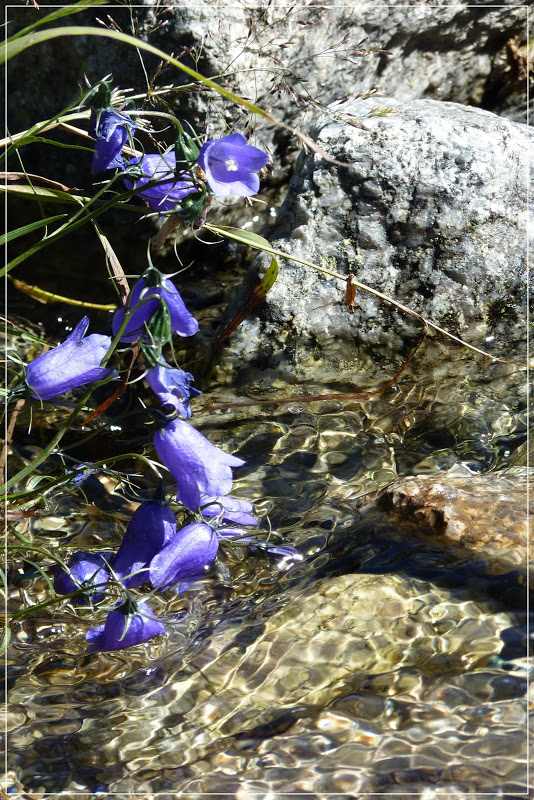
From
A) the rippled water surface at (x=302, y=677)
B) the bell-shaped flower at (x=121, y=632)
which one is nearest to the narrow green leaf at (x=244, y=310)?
the rippled water surface at (x=302, y=677)

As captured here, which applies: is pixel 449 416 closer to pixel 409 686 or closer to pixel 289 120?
pixel 409 686

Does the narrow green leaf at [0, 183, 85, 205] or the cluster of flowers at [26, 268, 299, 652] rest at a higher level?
the narrow green leaf at [0, 183, 85, 205]

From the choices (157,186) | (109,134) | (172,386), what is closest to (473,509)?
(172,386)

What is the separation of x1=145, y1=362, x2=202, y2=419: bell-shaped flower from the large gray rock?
3.81 ft

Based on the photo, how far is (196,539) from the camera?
5.09ft

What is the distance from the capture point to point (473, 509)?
1.77 metres

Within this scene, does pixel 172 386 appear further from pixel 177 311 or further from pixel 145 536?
pixel 145 536

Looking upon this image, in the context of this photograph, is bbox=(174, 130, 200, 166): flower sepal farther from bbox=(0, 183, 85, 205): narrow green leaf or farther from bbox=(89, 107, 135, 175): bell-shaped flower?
bbox=(0, 183, 85, 205): narrow green leaf

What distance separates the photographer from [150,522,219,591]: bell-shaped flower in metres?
1.55

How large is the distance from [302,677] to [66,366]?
2.71 feet

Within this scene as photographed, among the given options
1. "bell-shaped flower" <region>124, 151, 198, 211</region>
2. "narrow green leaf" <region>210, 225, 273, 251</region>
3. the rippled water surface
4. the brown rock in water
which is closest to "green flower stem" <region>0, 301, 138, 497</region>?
"bell-shaped flower" <region>124, 151, 198, 211</region>

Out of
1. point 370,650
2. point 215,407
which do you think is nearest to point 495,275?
point 215,407

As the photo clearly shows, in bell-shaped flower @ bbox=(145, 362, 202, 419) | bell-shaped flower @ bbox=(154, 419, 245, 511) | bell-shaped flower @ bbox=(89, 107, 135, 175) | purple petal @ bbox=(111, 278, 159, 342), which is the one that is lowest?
bell-shaped flower @ bbox=(154, 419, 245, 511)

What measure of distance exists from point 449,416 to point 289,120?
1.54 meters
